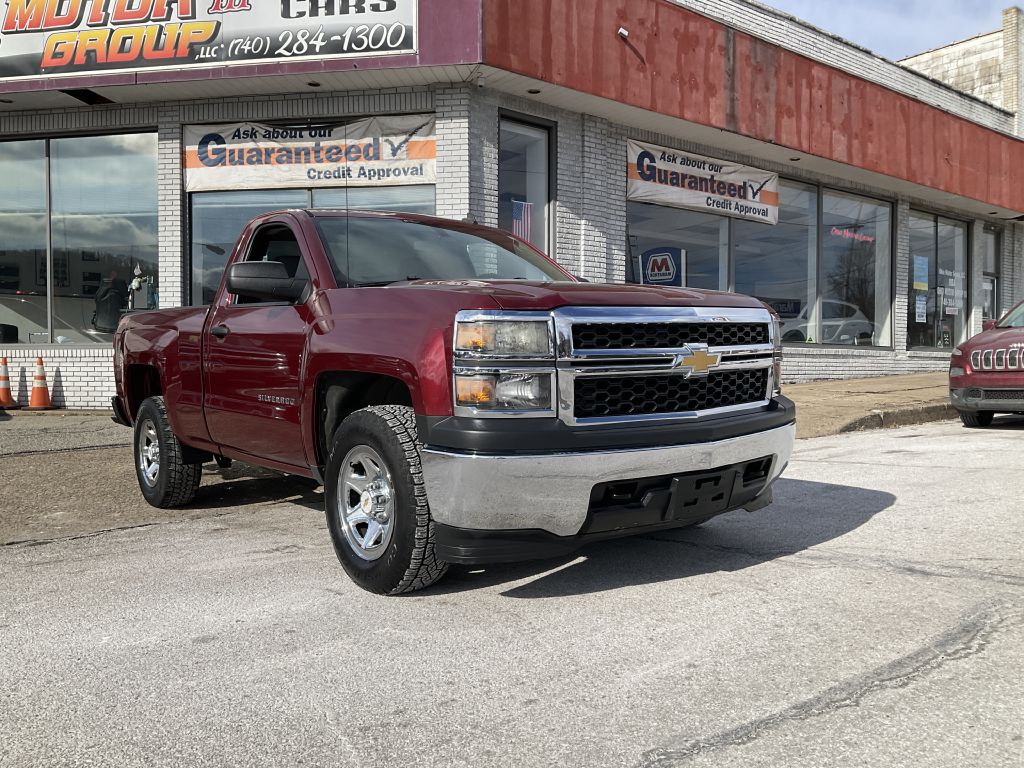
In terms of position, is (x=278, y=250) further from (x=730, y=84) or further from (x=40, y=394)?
(x=730, y=84)

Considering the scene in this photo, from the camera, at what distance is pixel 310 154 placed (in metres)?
11.9

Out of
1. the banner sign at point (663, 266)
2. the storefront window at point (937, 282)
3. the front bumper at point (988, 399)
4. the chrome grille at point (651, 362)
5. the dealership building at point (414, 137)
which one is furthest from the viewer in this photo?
the storefront window at point (937, 282)

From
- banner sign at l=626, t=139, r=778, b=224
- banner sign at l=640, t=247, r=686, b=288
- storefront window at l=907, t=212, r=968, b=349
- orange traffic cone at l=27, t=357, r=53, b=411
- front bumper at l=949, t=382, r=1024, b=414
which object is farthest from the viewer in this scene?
storefront window at l=907, t=212, r=968, b=349

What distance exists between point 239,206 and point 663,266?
6.67 m

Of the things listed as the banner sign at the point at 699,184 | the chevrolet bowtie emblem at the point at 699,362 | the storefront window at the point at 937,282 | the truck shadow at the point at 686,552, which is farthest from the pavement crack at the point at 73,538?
the storefront window at the point at 937,282

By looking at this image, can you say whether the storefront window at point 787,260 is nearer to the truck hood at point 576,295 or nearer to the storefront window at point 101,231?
the storefront window at point 101,231

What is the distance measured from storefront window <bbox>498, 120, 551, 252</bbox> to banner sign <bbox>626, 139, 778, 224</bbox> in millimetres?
1642

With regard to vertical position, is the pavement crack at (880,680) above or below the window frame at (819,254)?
below

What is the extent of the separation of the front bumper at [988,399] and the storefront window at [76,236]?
418 inches

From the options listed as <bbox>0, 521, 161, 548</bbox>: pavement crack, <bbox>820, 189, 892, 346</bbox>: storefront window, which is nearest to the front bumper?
<bbox>820, 189, 892, 346</bbox>: storefront window

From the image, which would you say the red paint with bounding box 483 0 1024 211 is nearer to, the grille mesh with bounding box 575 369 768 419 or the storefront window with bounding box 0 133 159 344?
the storefront window with bounding box 0 133 159 344

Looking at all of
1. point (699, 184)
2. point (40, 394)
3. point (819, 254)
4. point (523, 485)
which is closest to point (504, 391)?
point (523, 485)

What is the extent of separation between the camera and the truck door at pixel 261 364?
428 cm

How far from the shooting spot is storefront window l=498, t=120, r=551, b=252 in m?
12.0
